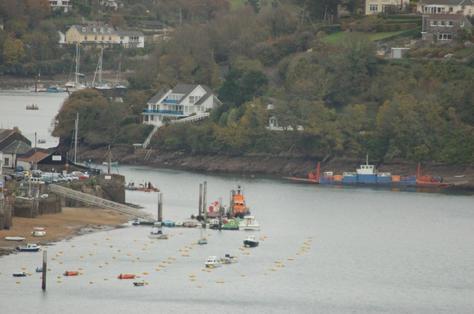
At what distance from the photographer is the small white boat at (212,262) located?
8931 centimetres

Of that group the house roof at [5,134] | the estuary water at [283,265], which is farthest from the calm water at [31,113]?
the estuary water at [283,265]

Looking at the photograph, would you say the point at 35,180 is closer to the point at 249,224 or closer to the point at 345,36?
the point at 249,224

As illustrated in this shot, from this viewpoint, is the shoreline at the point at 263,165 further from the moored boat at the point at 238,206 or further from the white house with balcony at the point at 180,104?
the moored boat at the point at 238,206

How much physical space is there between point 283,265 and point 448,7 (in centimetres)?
6673

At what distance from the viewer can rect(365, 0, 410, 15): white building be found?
157625mm

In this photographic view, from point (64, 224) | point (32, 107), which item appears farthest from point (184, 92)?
point (64, 224)

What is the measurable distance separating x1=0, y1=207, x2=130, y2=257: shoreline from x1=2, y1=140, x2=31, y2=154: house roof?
12901 mm

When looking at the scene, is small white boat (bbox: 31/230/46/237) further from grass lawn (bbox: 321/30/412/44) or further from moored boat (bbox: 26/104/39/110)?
moored boat (bbox: 26/104/39/110)

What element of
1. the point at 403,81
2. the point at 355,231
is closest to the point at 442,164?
the point at 403,81

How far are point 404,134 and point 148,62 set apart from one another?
29.7 m

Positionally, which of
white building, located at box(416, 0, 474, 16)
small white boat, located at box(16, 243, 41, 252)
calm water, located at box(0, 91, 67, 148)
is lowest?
small white boat, located at box(16, 243, 41, 252)

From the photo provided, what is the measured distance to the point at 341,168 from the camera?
128m

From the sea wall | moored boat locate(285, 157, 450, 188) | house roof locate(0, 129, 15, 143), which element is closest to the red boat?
the sea wall

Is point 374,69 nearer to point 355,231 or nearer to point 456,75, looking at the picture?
point 456,75
